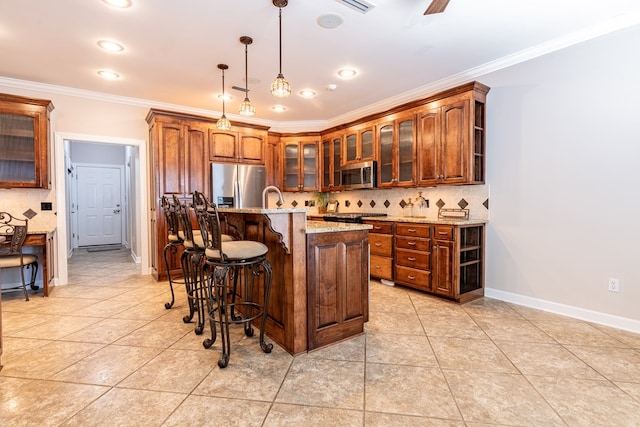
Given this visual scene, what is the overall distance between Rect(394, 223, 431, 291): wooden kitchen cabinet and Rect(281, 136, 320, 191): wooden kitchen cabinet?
2296mm

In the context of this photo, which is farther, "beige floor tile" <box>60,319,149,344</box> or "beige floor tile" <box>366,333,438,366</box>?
"beige floor tile" <box>60,319,149,344</box>

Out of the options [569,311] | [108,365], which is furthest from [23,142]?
[569,311]

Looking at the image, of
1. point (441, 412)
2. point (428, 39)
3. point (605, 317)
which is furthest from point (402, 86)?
point (441, 412)

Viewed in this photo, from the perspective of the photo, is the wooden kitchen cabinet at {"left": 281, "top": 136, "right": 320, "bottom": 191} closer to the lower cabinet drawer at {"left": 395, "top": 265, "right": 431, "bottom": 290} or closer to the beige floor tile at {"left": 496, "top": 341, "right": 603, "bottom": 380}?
the lower cabinet drawer at {"left": 395, "top": 265, "right": 431, "bottom": 290}

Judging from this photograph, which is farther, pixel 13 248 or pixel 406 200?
pixel 406 200

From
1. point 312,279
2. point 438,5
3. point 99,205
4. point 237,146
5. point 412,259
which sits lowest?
point 412,259

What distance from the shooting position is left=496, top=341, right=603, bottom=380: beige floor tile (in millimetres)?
2025

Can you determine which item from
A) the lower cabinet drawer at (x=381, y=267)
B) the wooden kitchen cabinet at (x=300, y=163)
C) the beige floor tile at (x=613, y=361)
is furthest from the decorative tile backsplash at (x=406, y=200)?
the beige floor tile at (x=613, y=361)

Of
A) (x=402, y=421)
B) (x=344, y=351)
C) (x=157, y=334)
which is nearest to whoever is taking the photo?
(x=402, y=421)

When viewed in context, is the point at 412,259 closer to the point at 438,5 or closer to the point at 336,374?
the point at 336,374

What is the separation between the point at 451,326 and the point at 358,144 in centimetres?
305

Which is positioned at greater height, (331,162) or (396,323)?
(331,162)

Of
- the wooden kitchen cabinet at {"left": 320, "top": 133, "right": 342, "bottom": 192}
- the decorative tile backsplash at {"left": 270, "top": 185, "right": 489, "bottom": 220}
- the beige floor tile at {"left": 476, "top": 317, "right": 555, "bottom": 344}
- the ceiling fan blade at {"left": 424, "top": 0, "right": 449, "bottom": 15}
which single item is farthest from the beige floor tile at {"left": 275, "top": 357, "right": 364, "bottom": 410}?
the wooden kitchen cabinet at {"left": 320, "top": 133, "right": 342, "bottom": 192}

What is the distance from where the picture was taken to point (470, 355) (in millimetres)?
2270
